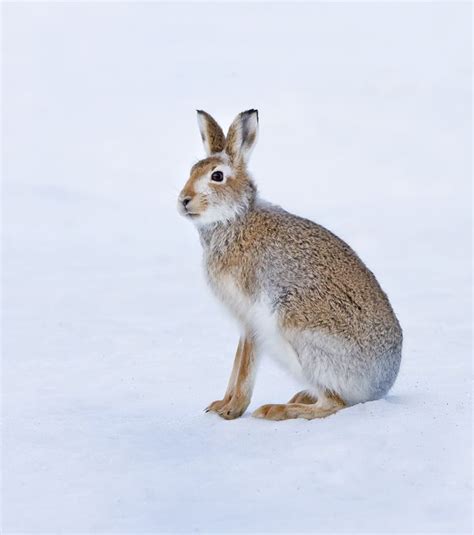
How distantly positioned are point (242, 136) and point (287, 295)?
1028 mm

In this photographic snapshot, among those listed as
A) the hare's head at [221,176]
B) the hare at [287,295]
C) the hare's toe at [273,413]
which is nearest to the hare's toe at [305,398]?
the hare at [287,295]

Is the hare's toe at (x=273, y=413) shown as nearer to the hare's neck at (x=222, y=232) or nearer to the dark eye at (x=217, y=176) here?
the hare's neck at (x=222, y=232)

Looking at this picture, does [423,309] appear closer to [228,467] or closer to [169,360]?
[169,360]

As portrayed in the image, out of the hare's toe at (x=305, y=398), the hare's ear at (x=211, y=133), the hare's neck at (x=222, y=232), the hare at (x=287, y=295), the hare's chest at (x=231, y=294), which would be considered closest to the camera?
the hare at (x=287, y=295)

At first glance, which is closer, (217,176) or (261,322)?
(261,322)

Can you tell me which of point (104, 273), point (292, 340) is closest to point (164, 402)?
point (292, 340)

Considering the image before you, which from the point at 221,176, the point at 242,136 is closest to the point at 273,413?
the point at 221,176

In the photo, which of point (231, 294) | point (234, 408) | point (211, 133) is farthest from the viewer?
point (211, 133)

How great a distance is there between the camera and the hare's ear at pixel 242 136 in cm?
649

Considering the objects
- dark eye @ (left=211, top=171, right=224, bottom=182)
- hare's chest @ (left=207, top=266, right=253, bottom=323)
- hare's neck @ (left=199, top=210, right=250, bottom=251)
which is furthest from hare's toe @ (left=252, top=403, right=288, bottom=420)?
dark eye @ (left=211, top=171, right=224, bottom=182)

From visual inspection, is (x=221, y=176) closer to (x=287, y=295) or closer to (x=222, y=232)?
(x=222, y=232)

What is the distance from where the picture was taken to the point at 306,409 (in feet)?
20.4

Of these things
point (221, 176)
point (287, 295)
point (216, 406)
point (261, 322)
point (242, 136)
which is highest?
point (242, 136)

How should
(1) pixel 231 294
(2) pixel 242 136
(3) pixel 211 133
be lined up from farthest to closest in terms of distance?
(3) pixel 211 133 → (2) pixel 242 136 → (1) pixel 231 294
